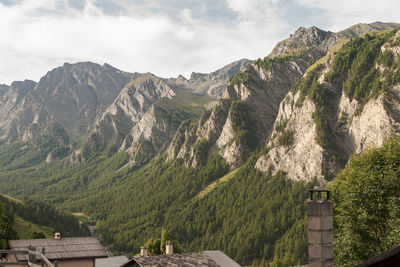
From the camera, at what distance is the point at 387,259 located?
769cm

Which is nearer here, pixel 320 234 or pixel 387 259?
pixel 387 259

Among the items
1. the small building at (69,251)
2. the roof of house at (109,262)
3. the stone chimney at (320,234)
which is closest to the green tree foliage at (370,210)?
the stone chimney at (320,234)

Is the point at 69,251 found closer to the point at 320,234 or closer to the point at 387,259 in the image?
the point at 320,234

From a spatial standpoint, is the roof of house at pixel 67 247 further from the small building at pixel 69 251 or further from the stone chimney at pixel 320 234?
the stone chimney at pixel 320 234

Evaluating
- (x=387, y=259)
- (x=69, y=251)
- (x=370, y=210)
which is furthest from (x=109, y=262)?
(x=387, y=259)

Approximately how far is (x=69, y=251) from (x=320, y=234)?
4718 cm

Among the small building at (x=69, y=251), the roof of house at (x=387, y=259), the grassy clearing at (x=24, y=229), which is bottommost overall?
the grassy clearing at (x=24, y=229)

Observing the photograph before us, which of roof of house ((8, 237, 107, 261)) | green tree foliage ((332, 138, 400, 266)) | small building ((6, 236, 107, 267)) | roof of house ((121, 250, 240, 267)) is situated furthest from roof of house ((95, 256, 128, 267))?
green tree foliage ((332, 138, 400, 266))

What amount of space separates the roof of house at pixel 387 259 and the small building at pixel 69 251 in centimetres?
5371

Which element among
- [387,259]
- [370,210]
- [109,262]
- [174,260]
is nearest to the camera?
[387,259]

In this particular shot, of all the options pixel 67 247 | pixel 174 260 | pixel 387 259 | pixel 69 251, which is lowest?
pixel 69 251

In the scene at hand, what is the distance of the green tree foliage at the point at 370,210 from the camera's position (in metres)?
35.4

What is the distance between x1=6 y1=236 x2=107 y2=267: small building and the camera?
5488 centimetres

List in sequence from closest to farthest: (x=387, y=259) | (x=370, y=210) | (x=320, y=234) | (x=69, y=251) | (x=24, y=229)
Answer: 1. (x=387, y=259)
2. (x=320, y=234)
3. (x=370, y=210)
4. (x=69, y=251)
5. (x=24, y=229)
